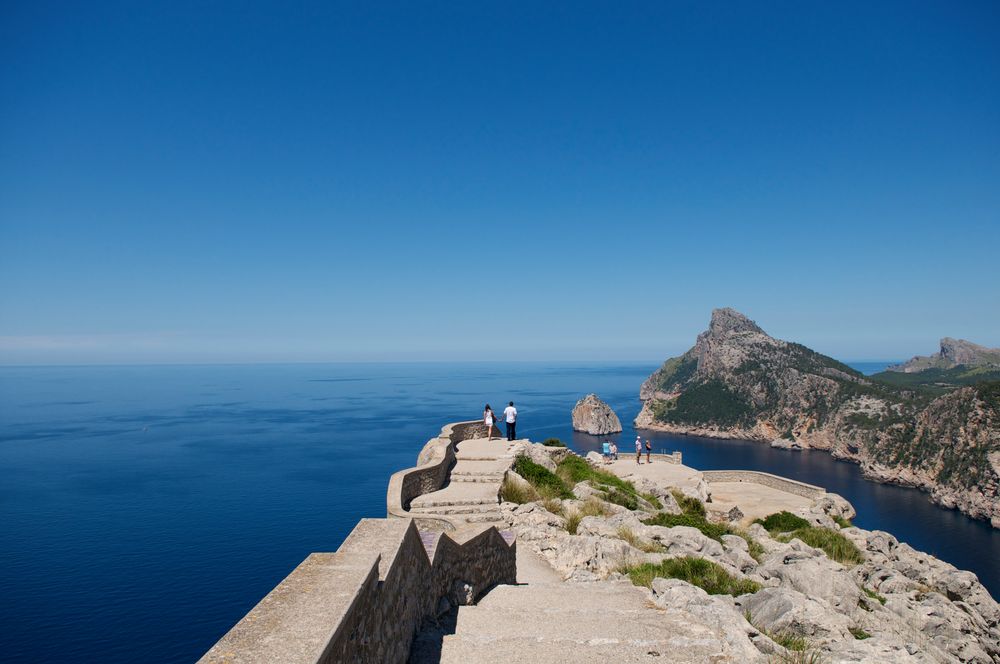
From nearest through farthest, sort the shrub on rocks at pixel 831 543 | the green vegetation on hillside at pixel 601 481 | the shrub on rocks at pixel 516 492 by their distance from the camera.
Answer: the shrub on rocks at pixel 516 492 < the shrub on rocks at pixel 831 543 < the green vegetation on hillside at pixel 601 481

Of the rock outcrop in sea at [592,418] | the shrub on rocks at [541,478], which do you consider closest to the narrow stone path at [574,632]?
the shrub on rocks at [541,478]

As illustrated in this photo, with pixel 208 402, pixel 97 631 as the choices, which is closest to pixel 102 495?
pixel 97 631

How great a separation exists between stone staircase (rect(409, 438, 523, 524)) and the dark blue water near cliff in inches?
878

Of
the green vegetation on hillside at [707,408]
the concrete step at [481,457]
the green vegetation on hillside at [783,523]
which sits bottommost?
the green vegetation on hillside at [707,408]

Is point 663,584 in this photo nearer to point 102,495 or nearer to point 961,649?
point 961,649

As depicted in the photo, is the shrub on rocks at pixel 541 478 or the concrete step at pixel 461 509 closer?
the concrete step at pixel 461 509

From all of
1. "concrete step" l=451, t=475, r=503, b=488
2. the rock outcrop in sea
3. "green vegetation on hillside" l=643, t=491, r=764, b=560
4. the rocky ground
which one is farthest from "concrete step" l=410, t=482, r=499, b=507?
the rock outcrop in sea

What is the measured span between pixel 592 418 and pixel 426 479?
106916 millimetres

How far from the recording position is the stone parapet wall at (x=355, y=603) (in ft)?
12.0

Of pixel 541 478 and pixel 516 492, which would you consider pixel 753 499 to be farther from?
pixel 516 492

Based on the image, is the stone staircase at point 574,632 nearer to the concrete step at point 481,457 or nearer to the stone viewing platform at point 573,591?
the stone viewing platform at point 573,591

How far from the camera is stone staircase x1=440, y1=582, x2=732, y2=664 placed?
19.7ft

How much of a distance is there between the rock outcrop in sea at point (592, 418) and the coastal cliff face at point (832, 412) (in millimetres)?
22635

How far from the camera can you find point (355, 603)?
4.35 metres
